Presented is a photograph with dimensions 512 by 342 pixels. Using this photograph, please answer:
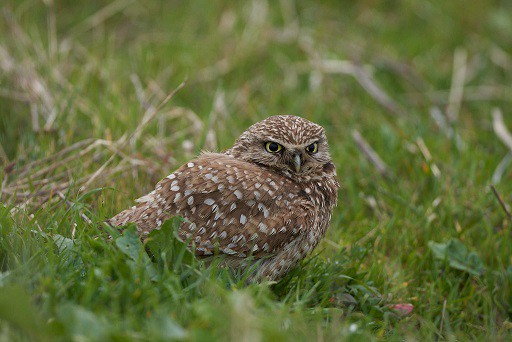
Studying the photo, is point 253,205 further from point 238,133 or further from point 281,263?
point 238,133

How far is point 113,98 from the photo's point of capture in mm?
5219

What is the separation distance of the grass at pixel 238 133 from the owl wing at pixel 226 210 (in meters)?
0.19

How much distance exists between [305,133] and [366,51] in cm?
354

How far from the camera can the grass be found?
2883mm

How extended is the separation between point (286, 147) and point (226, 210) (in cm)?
60

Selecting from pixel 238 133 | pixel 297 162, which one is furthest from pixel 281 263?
pixel 238 133

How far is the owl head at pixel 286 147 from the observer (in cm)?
391

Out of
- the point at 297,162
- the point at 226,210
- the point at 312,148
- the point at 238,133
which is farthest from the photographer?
the point at 238,133

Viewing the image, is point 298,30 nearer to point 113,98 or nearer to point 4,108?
point 113,98

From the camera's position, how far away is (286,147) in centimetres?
390

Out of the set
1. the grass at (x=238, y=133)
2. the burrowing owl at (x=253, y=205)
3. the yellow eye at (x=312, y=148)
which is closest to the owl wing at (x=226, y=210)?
the burrowing owl at (x=253, y=205)

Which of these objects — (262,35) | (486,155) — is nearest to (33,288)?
(486,155)

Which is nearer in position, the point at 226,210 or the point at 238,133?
the point at 226,210

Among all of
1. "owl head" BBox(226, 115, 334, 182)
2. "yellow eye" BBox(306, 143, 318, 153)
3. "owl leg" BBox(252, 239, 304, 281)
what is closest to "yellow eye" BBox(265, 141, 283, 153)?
"owl head" BBox(226, 115, 334, 182)
